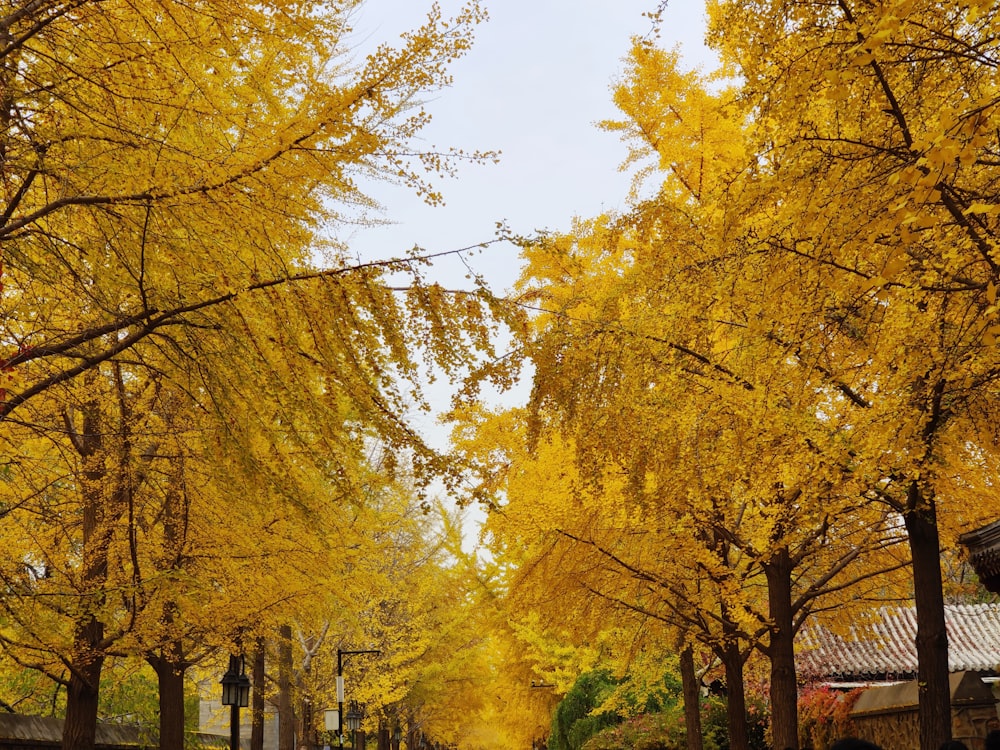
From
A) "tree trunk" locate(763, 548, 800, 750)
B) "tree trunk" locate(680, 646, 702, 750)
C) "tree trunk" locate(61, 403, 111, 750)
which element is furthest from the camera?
"tree trunk" locate(680, 646, 702, 750)

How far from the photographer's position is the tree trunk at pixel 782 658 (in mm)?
12453

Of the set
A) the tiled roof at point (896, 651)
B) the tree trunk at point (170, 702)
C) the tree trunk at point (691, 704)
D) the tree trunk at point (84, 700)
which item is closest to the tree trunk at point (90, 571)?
the tree trunk at point (84, 700)

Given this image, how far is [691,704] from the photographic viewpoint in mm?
18781

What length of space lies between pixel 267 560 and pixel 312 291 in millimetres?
7175

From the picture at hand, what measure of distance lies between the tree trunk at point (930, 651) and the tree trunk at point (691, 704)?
962 cm

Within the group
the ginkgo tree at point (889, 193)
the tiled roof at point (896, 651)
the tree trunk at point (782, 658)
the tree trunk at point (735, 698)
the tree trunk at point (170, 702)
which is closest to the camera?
the ginkgo tree at point (889, 193)

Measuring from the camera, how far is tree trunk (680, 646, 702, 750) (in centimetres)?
1831

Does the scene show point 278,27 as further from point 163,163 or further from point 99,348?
point 99,348

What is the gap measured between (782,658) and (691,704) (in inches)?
254

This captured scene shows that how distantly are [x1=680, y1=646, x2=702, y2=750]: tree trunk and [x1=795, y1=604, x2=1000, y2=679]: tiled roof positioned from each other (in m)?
4.45

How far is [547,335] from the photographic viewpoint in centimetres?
719

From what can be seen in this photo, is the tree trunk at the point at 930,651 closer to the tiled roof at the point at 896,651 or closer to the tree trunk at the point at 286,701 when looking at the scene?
the tiled roof at the point at 896,651

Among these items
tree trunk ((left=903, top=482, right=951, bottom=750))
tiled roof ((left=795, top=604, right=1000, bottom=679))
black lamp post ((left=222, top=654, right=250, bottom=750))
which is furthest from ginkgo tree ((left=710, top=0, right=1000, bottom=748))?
tiled roof ((left=795, top=604, right=1000, bottom=679))

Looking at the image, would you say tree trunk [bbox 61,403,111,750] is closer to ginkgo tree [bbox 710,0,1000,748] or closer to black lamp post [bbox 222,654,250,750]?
black lamp post [bbox 222,654,250,750]
